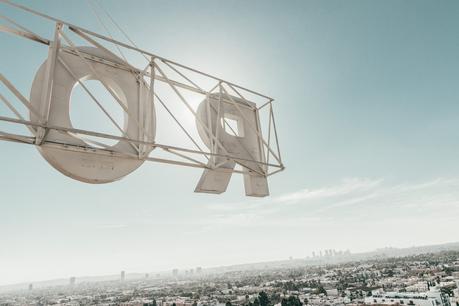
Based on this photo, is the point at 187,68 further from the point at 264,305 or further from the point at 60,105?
the point at 264,305

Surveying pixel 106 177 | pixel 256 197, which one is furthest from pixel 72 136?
pixel 256 197

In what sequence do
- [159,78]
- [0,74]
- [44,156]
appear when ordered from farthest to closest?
[159,78], [44,156], [0,74]

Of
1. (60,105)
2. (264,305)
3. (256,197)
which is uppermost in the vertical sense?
(60,105)

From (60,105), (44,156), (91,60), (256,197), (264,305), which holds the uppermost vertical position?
(91,60)

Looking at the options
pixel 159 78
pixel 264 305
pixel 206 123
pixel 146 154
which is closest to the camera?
pixel 146 154

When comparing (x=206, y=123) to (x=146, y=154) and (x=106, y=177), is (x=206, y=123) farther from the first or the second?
(x=106, y=177)

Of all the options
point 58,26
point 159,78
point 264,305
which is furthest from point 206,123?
point 264,305

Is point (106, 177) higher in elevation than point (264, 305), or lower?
higher

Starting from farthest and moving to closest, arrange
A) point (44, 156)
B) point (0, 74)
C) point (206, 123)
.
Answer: point (206, 123)
point (44, 156)
point (0, 74)

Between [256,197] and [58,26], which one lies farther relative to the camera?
[256,197]
